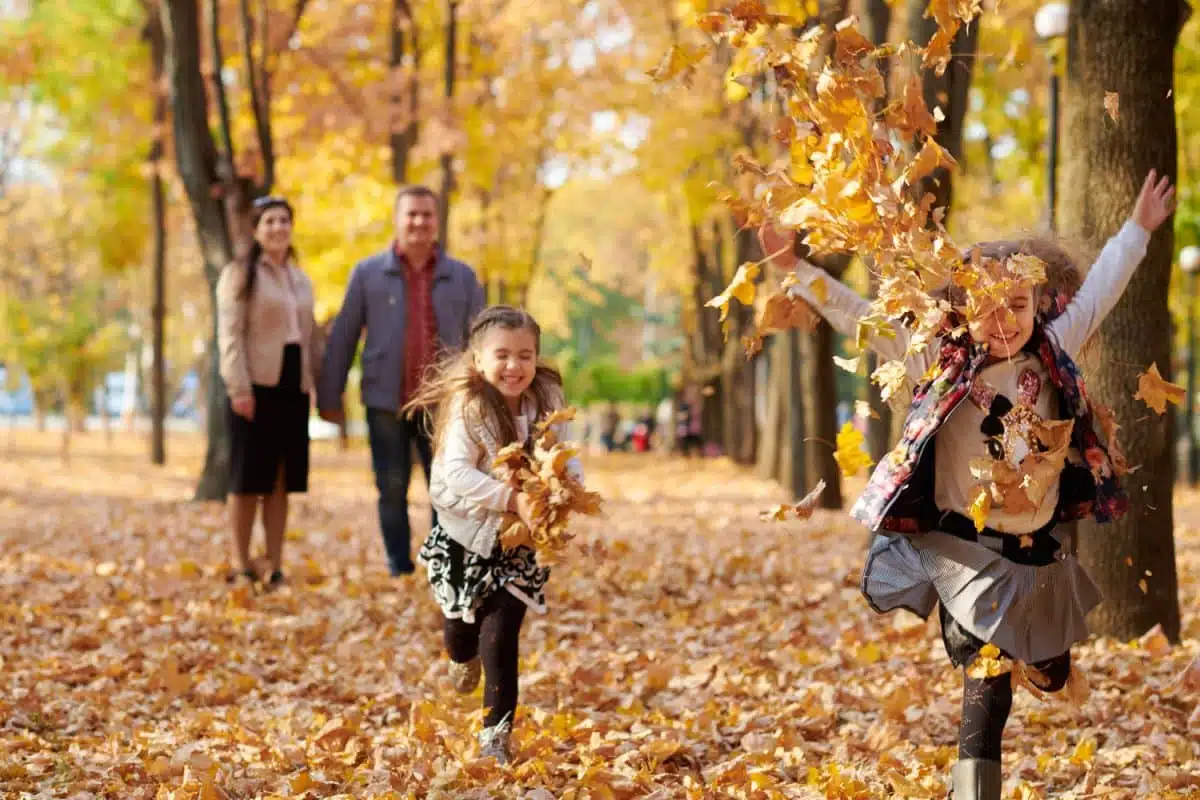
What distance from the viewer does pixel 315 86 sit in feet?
64.4

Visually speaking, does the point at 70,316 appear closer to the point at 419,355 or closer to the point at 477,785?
the point at 419,355

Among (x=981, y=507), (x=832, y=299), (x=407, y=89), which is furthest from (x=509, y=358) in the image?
(x=407, y=89)

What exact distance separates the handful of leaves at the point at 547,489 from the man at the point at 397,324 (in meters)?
3.14

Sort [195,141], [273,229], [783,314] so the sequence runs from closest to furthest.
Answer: [783,314] → [273,229] → [195,141]

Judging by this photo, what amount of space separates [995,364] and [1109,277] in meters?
0.55

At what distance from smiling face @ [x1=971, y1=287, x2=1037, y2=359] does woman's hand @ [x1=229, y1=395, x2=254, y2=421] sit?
189 inches

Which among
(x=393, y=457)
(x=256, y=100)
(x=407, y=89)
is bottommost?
(x=393, y=457)

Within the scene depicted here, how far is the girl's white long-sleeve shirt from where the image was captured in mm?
3537

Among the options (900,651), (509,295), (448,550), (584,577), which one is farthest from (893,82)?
(509,295)

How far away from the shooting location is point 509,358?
4.31 m

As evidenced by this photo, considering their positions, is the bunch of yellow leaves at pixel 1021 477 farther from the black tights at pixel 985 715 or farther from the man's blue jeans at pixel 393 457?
the man's blue jeans at pixel 393 457

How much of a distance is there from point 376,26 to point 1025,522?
1756 centimetres

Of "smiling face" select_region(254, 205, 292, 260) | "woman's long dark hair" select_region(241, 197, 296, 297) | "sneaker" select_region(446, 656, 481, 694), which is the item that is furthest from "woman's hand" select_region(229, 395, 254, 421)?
Result: "sneaker" select_region(446, 656, 481, 694)

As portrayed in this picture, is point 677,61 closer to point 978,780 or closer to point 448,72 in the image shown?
point 978,780
